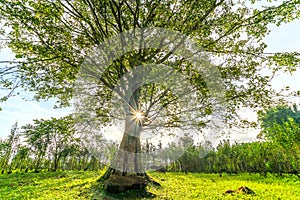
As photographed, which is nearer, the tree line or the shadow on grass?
the shadow on grass

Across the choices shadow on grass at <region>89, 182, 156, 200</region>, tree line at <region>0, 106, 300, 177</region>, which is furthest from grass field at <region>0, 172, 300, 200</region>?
tree line at <region>0, 106, 300, 177</region>

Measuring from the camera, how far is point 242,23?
27.6 ft

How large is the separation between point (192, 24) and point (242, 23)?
2227 mm

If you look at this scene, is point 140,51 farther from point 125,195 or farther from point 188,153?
point 188,153

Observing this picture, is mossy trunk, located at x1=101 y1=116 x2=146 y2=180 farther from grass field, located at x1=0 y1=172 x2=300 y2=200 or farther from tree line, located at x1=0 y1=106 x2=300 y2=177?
tree line, located at x1=0 y1=106 x2=300 y2=177

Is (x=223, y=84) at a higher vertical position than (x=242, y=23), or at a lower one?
lower

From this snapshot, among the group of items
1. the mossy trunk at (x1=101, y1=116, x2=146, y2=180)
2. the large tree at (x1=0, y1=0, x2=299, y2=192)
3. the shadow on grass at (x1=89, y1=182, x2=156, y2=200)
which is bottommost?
the shadow on grass at (x1=89, y1=182, x2=156, y2=200)

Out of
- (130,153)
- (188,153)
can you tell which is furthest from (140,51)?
(188,153)

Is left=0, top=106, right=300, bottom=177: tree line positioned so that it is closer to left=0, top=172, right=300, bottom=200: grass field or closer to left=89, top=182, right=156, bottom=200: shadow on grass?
left=0, top=172, right=300, bottom=200: grass field

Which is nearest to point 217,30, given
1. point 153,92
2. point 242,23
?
point 242,23

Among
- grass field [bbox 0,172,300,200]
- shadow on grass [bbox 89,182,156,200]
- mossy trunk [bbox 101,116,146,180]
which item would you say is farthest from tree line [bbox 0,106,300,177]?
shadow on grass [bbox 89,182,156,200]

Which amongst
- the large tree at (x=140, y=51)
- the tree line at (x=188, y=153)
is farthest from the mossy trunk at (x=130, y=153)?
the tree line at (x=188, y=153)

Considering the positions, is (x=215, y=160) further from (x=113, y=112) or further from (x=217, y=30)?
(x=217, y=30)

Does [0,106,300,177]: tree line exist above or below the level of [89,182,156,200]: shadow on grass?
above
